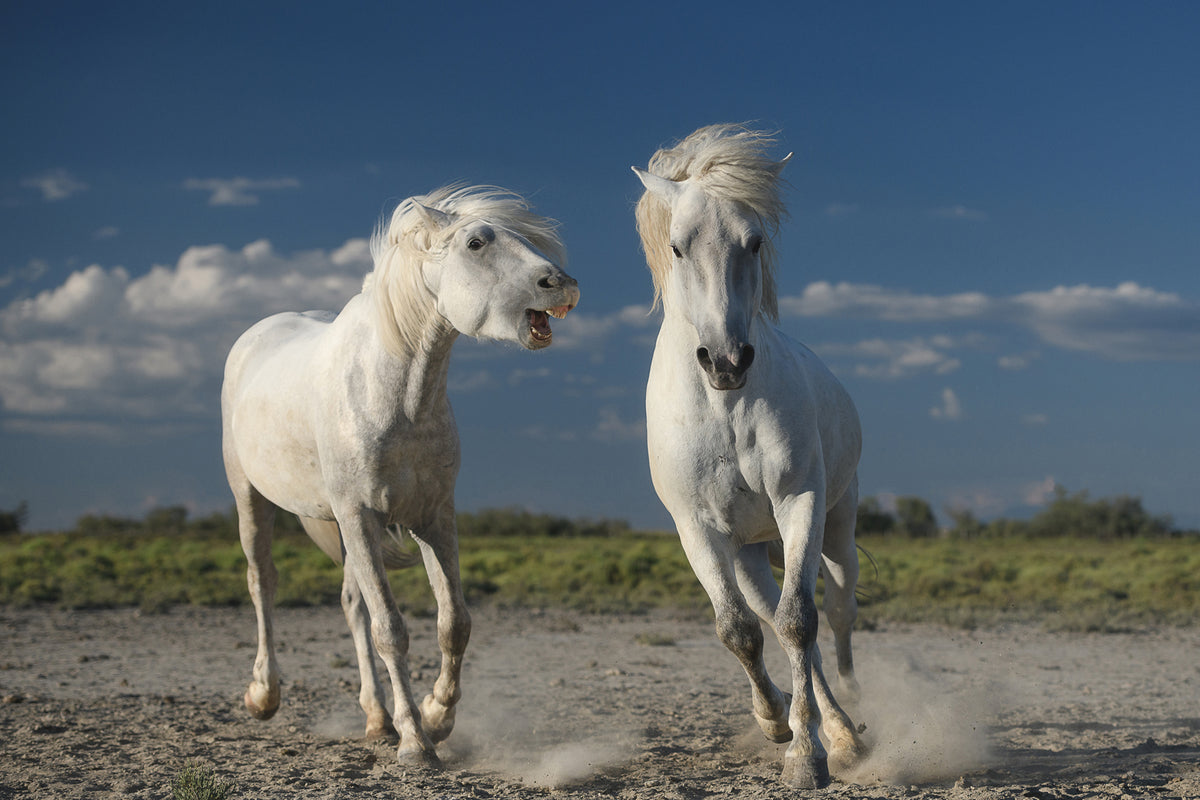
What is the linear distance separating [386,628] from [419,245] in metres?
2.16

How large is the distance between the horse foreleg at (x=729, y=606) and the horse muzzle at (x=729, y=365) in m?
0.88

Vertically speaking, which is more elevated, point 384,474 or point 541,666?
point 384,474

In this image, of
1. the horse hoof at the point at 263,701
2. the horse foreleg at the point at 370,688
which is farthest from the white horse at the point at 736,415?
the horse hoof at the point at 263,701

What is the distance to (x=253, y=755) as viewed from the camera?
6.21 m

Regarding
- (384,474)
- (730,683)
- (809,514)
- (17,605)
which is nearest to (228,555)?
(17,605)

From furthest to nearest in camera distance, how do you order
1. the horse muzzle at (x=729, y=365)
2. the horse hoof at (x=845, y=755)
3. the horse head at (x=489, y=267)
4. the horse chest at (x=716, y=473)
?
the horse head at (x=489, y=267) → the horse hoof at (x=845, y=755) → the horse chest at (x=716, y=473) → the horse muzzle at (x=729, y=365)

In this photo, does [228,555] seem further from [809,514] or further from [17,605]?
[809,514]

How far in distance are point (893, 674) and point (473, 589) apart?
1276 cm

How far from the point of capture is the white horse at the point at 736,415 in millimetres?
4484

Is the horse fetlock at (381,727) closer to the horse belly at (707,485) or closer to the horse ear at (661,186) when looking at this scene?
the horse belly at (707,485)

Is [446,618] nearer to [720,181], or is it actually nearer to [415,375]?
[415,375]

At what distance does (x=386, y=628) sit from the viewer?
5.62 m

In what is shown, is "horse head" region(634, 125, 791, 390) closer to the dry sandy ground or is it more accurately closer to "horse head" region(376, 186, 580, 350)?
"horse head" region(376, 186, 580, 350)

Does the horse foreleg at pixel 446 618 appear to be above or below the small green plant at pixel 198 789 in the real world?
above
